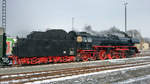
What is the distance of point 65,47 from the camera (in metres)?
14.1

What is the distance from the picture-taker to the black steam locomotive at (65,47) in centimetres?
1191

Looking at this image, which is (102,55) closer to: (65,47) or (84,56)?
(84,56)

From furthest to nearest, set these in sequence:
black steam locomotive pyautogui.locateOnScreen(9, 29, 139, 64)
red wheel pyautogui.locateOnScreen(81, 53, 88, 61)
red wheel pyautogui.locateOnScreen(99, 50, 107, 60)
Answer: red wheel pyautogui.locateOnScreen(99, 50, 107, 60)
red wheel pyautogui.locateOnScreen(81, 53, 88, 61)
black steam locomotive pyautogui.locateOnScreen(9, 29, 139, 64)

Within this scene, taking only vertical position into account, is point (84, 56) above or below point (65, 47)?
below

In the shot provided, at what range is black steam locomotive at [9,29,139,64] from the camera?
11906 millimetres

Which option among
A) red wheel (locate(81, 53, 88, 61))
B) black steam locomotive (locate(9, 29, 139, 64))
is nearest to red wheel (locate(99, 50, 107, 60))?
black steam locomotive (locate(9, 29, 139, 64))

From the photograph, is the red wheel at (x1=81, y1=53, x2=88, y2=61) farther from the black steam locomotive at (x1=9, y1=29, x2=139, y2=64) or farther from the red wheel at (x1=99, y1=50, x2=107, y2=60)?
the red wheel at (x1=99, y1=50, x2=107, y2=60)

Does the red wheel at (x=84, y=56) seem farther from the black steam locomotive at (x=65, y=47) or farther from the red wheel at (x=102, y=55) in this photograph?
the red wheel at (x=102, y=55)

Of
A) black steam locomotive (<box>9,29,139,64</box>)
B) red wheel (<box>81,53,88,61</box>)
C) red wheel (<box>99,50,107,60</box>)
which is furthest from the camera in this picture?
red wheel (<box>99,50,107,60</box>)

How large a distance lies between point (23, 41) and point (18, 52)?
0.92 metres

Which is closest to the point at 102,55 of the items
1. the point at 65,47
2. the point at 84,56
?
the point at 84,56

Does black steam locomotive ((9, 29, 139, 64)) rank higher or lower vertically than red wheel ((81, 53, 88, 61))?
higher

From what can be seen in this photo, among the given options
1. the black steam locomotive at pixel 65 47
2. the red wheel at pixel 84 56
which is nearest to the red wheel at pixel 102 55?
the black steam locomotive at pixel 65 47

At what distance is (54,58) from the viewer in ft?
44.5
